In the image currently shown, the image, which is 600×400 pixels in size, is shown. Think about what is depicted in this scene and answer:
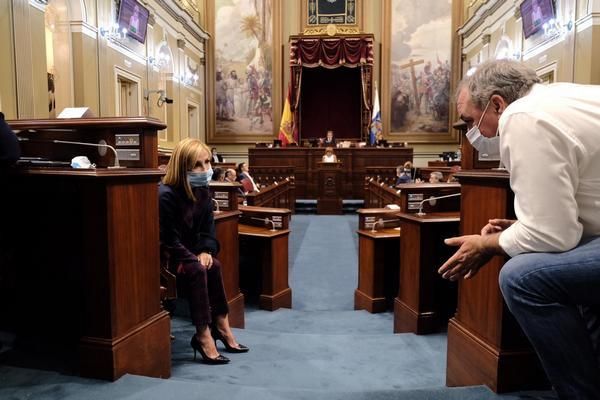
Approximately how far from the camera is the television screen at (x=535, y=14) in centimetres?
867

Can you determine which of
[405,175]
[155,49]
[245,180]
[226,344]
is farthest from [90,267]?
[155,49]

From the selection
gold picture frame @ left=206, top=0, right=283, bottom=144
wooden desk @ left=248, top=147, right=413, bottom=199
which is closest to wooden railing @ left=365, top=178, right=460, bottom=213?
wooden desk @ left=248, top=147, right=413, bottom=199

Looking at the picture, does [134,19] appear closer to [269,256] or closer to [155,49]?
[155,49]

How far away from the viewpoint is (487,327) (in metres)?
1.93

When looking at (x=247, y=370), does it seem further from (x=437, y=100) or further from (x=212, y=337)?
A: (x=437, y=100)

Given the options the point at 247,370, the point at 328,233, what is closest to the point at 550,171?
the point at 247,370

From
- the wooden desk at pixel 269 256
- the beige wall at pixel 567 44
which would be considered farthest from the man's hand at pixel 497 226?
the beige wall at pixel 567 44

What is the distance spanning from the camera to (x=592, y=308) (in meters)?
1.53

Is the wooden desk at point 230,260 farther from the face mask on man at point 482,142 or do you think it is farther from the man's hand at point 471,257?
the man's hand at point 471,257

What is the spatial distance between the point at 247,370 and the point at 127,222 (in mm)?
974

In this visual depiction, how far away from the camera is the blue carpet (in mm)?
1744

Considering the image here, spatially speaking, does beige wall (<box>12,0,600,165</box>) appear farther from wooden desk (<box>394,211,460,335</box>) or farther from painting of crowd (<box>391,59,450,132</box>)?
wooden desk (<box>394,211,460,335</box>)

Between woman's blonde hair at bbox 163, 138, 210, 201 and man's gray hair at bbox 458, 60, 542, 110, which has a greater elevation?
man's gray hair at bbox 458, 60, 542, 110

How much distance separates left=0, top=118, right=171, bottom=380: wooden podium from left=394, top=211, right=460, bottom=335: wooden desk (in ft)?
5.31
